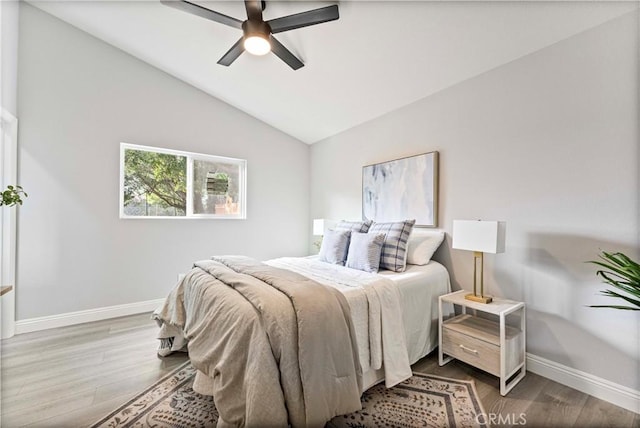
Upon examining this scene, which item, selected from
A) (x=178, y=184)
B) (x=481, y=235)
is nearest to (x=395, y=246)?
(x=481, y=235)

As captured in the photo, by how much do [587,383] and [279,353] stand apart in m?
2.13

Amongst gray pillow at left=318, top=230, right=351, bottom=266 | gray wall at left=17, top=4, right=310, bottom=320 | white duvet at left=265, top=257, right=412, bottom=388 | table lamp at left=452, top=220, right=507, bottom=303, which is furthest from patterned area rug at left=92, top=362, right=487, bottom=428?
gray wall at left=17, top=4, right=310, bottom=320

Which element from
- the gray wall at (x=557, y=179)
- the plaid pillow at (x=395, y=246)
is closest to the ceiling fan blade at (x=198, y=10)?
the gray wall at (x=557, y=179)

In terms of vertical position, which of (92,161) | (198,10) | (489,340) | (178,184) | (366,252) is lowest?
(489,340)

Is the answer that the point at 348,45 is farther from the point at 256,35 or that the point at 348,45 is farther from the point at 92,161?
the point at 92,161

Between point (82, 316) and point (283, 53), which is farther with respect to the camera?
point (82, 316)

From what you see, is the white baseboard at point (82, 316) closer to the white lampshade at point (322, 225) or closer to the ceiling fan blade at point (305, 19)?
the white lampshade at point (322, 225)

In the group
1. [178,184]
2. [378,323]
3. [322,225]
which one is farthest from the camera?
[322,225]

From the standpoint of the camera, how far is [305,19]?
74.5 inches

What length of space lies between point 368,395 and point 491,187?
6.36ft

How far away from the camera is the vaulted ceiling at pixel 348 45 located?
1.94 meters

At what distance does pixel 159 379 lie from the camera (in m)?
2.00

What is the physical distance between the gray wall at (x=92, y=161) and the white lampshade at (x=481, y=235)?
3051mm

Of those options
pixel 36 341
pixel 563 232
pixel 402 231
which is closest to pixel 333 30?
pixel 402 231
